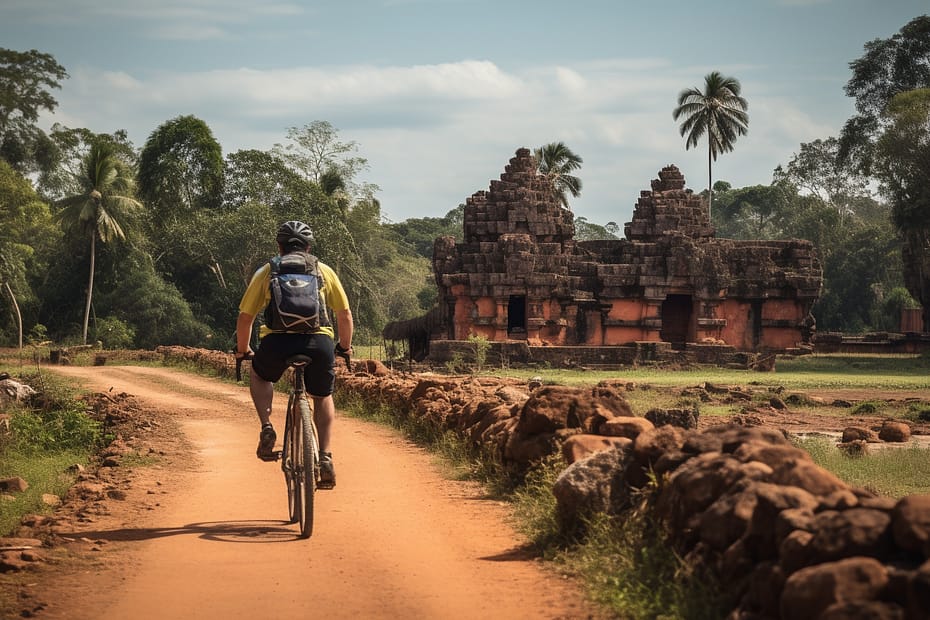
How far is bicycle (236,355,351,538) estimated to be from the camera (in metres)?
6.71

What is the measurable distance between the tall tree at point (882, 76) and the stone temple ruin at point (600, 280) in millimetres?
18394

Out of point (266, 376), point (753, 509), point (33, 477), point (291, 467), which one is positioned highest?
point (266, 376)

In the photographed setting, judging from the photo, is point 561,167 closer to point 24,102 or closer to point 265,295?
point 24,102

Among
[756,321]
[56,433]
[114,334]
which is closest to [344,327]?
[56,433]

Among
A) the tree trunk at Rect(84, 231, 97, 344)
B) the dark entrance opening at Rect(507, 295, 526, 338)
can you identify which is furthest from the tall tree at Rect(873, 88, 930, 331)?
the tree trunk at Rect(84, 231, 97, 344)

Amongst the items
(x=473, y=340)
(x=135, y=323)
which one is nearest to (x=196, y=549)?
(x=473, y=340)

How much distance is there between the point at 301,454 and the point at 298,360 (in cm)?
61

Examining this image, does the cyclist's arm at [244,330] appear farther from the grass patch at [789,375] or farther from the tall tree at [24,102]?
the tall tree at [24,102]

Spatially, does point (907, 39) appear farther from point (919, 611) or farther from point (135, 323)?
point (919, 611)

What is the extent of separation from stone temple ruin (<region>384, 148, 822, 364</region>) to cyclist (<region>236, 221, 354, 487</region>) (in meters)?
26.6

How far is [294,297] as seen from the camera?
676cm

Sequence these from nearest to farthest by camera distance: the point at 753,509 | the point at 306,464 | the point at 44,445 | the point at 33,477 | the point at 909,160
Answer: the point at 753,509 → the point at 306,464 → the point at 33,477 → the point at 44,445 → the point at 909,160

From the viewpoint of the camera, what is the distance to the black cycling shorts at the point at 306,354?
688cm

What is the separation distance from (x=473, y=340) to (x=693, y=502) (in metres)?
22.8
